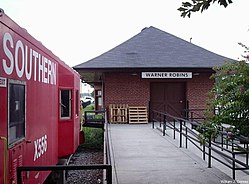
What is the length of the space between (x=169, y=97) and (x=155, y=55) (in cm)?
255

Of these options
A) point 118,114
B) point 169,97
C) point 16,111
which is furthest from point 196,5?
point 169,97

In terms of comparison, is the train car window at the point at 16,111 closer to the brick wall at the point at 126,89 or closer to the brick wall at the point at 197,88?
the brick wall at the point at 126,89

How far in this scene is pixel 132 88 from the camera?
2167cm

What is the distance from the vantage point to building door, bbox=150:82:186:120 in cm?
2233

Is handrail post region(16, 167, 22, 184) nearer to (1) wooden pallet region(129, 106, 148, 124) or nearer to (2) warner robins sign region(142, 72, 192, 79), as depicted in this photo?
(2) warner robins sign region(142, 72, 192, 79)

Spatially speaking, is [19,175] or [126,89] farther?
[126,89]

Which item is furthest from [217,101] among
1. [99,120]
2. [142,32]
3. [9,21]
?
[142,32]

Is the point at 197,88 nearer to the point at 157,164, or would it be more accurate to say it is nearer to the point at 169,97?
the point at 169,97

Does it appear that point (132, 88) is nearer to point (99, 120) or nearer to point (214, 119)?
point (99, 120)

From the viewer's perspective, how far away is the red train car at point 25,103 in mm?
3621

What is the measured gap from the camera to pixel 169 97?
22422mm

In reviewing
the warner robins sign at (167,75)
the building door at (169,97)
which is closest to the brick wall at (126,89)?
the building door at (169,97)

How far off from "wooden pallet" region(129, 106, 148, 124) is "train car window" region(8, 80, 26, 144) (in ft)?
55.0

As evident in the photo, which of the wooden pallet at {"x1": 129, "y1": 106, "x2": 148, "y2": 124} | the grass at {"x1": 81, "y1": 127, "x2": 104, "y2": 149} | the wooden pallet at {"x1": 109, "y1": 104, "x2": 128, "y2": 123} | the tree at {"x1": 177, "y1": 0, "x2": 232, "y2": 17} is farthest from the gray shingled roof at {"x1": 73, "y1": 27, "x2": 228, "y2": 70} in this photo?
the tree at {"x1": 177, "y1": 0, "x2": 232, "y2": 17}
